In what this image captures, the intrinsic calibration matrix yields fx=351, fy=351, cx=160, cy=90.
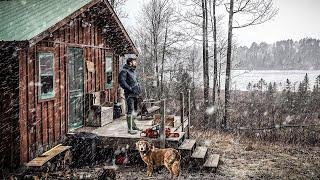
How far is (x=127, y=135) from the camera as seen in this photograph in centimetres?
1048

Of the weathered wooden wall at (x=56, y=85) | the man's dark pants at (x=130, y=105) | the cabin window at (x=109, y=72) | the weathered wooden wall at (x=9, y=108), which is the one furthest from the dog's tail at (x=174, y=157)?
the cabin window at (x=109, y=72)

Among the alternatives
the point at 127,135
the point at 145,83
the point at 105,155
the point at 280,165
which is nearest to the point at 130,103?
the point at 127,135

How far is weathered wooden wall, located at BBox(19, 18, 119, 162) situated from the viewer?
346 inches

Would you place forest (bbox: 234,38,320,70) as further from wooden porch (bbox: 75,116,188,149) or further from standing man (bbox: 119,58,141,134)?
standing man (bbox: 119,58,141,134)

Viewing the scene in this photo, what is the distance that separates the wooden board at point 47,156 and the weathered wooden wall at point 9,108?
1.54 ft

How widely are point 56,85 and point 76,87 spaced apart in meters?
1.52

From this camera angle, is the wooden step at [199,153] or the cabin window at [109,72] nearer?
the wooden step at [199,153]

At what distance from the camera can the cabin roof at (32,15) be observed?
8454mm

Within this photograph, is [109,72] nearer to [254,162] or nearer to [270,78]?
[254,162]

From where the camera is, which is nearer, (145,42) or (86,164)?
(86,164)

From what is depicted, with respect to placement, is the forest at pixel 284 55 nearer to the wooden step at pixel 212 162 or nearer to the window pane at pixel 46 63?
the wooden step at pixel 212 162

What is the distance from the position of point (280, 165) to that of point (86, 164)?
585 centimetres

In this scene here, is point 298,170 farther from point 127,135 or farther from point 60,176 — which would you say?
point 60,176

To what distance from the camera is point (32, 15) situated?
9.85 meters
